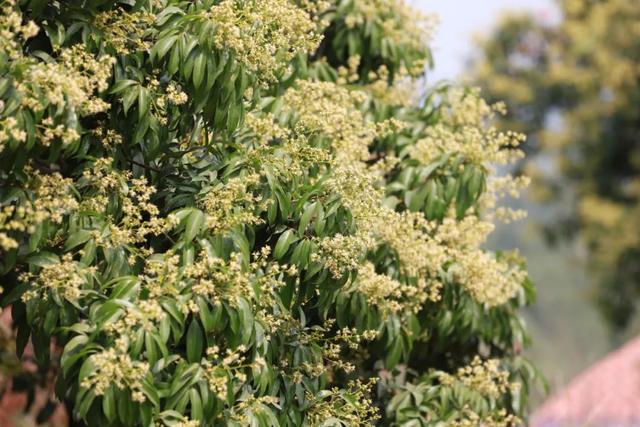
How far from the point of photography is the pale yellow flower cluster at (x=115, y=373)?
4.90m

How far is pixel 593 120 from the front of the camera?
2953 cm

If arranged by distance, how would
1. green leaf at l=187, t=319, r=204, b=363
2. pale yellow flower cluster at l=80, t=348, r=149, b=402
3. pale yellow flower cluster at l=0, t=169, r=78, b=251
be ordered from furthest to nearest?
green leaf at l=187, t=319, r=204, b=363
pale yellow flower cluster at l=0, t=169, r=78, b=251
pale yellow flower cluster at l=80, t=348, r=149, b=402

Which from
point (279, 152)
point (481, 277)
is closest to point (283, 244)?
point (279, 152)

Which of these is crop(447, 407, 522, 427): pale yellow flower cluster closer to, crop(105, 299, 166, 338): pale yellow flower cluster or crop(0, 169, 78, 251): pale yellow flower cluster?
crop(105, 299, 166, 338): pale yellow flower cluster

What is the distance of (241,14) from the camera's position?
19.1 feet

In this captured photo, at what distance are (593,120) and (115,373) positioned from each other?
26255 mm

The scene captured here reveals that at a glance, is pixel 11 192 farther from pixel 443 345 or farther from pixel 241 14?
pixel 443 345

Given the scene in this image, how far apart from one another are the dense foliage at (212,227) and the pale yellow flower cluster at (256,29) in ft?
0.05

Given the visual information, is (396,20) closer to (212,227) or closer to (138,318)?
(212,227)

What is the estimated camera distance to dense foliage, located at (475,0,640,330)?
2841cm

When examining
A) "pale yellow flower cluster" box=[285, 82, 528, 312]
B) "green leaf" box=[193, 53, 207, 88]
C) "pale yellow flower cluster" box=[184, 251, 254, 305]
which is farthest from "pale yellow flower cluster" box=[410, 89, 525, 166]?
"pale yellow flower cluster" box=[184, 251, 254, 305]

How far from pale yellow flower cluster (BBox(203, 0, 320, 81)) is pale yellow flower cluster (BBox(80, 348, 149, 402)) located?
1.76 meters

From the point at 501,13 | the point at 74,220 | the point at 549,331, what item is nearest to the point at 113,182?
the point at 74,220

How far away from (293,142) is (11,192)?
174 cm
